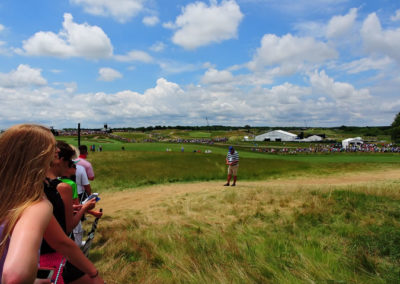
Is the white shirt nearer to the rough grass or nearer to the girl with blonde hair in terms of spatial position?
the rough grass

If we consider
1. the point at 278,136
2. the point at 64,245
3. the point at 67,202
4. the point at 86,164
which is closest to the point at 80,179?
the point at 86,164

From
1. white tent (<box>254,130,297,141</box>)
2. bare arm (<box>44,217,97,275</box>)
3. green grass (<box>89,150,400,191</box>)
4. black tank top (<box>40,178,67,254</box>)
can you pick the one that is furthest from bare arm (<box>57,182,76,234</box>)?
Answer: white tent (<box>254,130,297,141</box>)

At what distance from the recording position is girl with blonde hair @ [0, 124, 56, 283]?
128 centimetres

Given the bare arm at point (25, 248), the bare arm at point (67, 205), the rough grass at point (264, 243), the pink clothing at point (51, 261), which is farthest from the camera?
the rough grass at point (264, 243)

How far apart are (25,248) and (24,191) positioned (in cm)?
36

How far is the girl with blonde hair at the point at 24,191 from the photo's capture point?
128 centimetres

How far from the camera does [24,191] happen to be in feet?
4.75

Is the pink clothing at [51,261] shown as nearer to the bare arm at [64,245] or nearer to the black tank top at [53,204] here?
the black tank top at [53,204]

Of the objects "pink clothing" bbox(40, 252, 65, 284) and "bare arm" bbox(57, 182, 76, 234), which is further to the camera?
"bare arm" bbox(57, 182, 76, 234)

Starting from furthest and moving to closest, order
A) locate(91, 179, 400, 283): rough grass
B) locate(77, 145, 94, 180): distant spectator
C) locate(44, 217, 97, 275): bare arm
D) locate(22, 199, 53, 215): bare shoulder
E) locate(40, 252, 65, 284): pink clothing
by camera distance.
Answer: locate(77, 145, 94, 180): distant spectator, locate(91, 179, 400, 283): rough grass, locate(40, 252, 65, 284): pink clothing, locate(44, 217, 97, 275): bare arm, locate(22, 199, 53, 215): bare shoulder

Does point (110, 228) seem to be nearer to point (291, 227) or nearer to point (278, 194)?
point (291, 227)

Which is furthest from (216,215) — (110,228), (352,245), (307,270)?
(307,270)

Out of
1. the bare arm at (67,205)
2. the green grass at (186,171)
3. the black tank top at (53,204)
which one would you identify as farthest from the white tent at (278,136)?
the black tank top at (53,204)

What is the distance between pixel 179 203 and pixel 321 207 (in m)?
5.03
